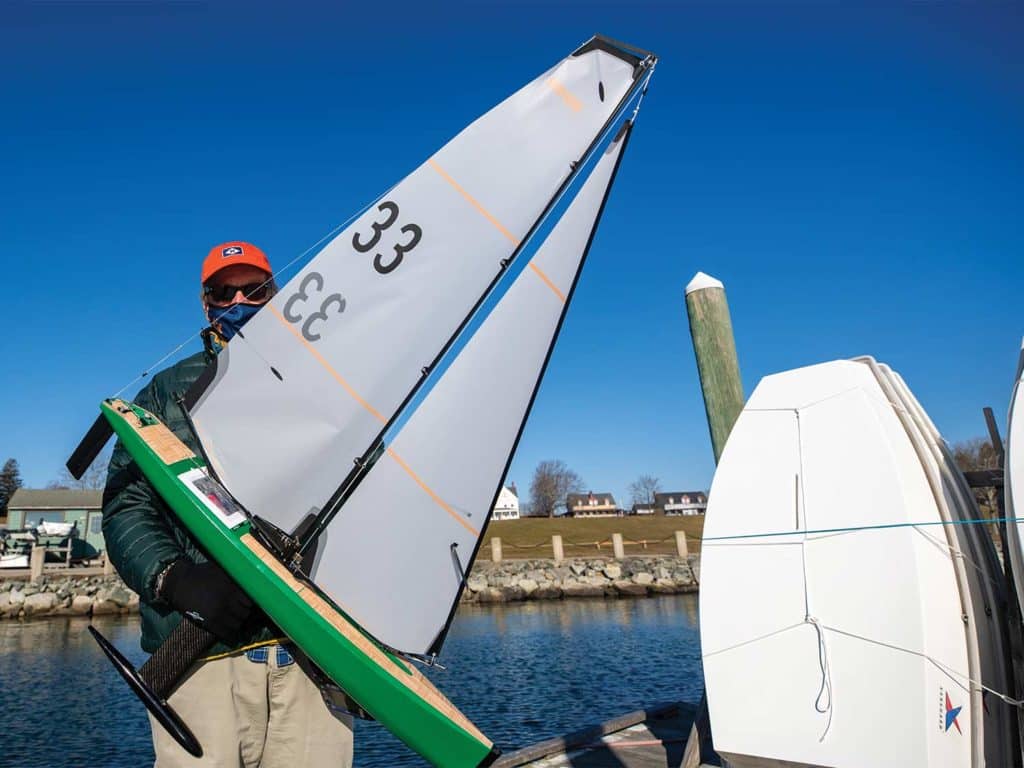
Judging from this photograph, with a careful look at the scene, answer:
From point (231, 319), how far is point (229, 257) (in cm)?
32

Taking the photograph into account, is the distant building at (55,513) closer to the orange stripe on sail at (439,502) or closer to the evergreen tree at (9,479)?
the evergreen tree at (9,479)

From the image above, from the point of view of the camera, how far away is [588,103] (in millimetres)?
3543

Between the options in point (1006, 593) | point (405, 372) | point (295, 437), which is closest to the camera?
point (295, 437)

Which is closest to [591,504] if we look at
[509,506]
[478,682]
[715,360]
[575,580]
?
[509,506]

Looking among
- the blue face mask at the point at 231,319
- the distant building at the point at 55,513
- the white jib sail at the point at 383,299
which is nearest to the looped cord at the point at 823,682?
the white jib sail at the point at 383,299

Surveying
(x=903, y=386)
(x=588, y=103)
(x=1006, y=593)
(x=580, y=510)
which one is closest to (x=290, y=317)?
(x=588, y=103)

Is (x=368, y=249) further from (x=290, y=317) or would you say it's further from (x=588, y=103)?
(x=588, y=103)

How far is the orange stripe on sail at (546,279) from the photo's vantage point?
340 cm

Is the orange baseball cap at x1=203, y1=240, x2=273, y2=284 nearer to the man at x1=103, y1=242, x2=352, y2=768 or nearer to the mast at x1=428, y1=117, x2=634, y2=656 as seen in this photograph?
the man at x1=103, y1=242, x2=352, y2=768

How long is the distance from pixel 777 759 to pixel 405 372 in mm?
2934

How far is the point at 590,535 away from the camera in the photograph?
4847 cm

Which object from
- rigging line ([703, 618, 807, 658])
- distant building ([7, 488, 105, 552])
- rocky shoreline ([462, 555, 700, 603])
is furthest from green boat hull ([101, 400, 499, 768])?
distant building ([7, 488, 105, 552])

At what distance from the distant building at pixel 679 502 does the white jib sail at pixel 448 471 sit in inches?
4071

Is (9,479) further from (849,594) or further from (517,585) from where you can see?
(849,594)
